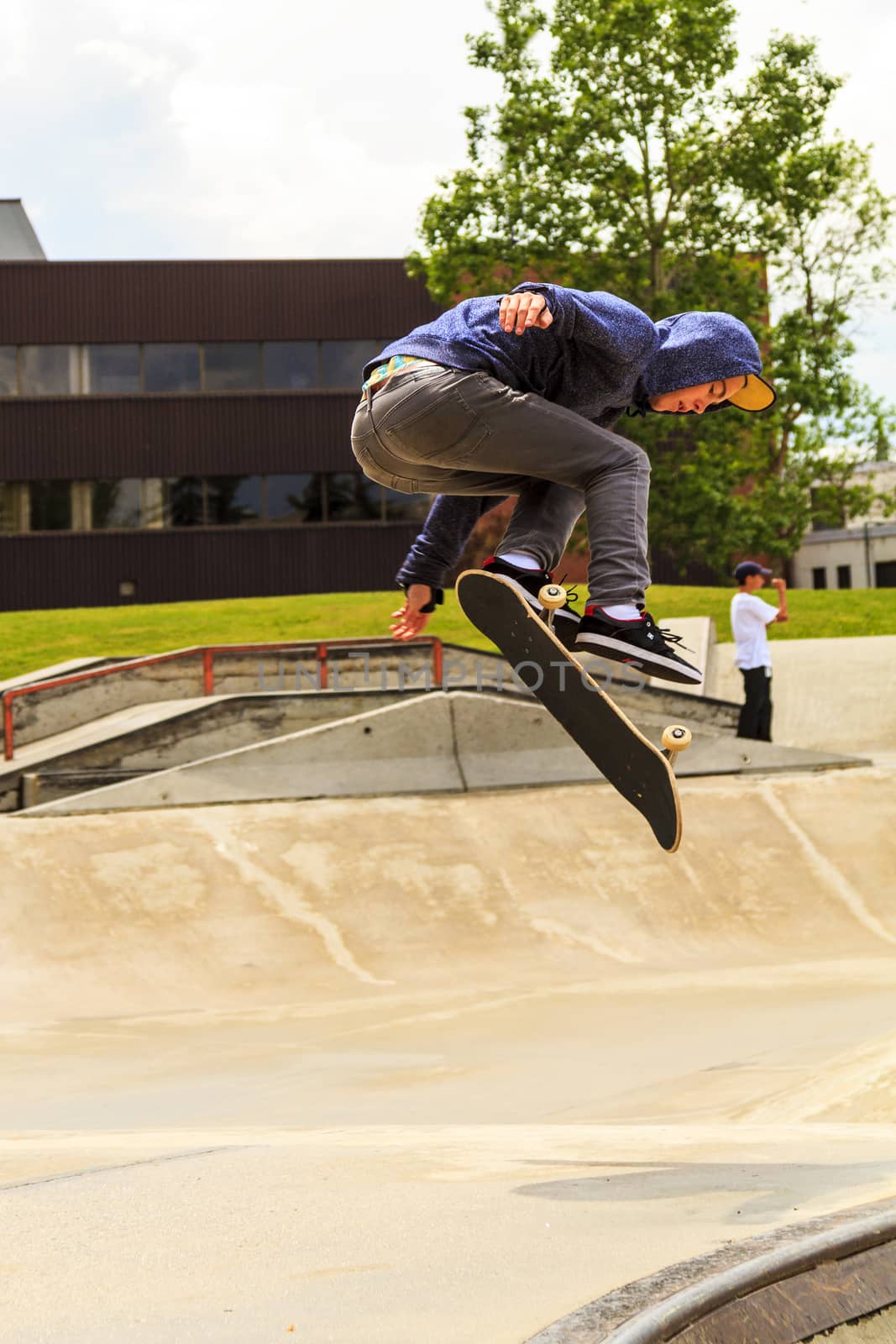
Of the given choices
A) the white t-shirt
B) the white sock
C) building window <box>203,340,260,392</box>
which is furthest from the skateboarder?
building window <box>203,340,260,392</box>

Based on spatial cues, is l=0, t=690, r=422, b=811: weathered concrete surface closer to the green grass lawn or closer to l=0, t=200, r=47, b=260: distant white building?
the green grass lawn

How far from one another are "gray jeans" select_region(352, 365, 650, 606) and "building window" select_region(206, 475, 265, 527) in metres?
26.1

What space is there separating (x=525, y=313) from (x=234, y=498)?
2676 centimetres

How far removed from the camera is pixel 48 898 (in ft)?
26.1

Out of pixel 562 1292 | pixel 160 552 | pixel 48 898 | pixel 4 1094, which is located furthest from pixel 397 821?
pixel 160 552

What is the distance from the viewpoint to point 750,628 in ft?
35.0

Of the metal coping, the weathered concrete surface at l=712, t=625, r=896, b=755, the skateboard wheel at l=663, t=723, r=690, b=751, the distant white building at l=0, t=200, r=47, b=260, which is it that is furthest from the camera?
the distant white building at l=0, t=200, r=47, b=260

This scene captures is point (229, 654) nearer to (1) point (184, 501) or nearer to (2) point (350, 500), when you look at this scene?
(2) point (350, 500)

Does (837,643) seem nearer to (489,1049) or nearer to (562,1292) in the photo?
(489,1049)

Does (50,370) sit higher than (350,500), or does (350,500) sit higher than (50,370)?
(50,370)

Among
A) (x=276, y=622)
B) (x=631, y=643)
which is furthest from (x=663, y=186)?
(x=631, y=643)

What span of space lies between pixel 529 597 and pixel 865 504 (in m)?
26.1

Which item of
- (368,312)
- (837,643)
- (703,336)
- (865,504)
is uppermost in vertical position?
(368,312)

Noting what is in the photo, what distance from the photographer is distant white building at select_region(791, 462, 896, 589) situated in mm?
39500
